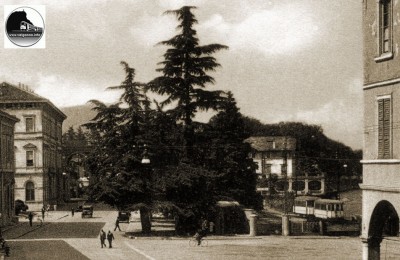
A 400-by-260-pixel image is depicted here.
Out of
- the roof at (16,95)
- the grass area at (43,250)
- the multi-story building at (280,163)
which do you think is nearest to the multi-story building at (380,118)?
the grass area at (43,250)

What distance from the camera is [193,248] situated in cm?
3397

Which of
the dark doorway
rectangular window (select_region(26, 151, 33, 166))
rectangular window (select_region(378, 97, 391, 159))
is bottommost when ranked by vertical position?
the dark doorway

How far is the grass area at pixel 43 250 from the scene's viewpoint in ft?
100

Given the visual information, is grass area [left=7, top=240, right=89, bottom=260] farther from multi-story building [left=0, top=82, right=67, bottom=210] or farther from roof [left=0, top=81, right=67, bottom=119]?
multi-story building [left=0, top=82, right=67, bottom=210]

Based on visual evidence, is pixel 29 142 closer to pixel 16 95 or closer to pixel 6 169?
pixel 16 95

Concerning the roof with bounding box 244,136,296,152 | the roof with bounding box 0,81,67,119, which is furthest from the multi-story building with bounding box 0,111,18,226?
the roof with bounding box 244,136,296,152

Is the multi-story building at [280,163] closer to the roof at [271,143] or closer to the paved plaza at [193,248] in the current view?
the roof at [271,143]

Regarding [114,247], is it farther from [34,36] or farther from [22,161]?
[22,161]

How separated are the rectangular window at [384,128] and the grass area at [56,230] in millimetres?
24730

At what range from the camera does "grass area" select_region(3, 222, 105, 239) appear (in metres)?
41.9

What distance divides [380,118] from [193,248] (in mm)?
15900

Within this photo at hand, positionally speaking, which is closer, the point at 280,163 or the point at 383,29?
the point at 383,29

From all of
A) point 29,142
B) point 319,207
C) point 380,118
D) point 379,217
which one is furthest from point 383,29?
point 29,142

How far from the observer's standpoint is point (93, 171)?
41.6 m
